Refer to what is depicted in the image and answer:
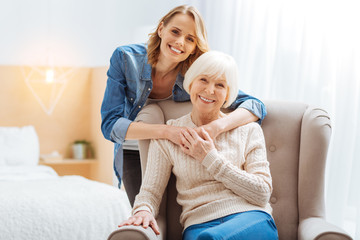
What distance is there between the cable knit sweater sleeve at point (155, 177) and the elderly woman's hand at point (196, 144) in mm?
113

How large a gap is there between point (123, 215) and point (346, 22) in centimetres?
177

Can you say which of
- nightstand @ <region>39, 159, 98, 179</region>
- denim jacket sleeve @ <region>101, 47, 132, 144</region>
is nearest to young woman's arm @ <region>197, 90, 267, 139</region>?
denim jacket sleeve @ <region>101, 47, 132, 144</region>

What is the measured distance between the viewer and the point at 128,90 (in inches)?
84.2

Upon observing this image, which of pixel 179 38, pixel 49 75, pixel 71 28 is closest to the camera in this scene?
pixel 179 38

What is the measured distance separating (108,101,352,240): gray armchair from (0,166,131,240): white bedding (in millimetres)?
901

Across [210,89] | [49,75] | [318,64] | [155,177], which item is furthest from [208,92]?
[49,75]

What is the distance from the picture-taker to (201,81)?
1.80m

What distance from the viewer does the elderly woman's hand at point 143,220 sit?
1535mm

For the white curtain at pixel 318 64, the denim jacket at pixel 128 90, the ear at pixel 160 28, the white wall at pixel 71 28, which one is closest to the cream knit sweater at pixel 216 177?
the denim jacket at pixel 128 90

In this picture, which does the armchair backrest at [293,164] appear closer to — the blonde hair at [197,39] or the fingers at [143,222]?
the fingers at [143,222]

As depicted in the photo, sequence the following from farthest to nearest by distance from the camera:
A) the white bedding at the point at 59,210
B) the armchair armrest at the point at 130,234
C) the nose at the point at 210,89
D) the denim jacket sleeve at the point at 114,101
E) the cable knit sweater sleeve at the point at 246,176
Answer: the white bedding at the point at 59,210 < the denim jacket sleeve at the point at 114,101 < the nose at the point at 210,89 < the cable knit sweater sleeve at the point at 246,176 < the armchair armrest at the point at 130,234

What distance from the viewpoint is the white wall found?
4461 millimetres

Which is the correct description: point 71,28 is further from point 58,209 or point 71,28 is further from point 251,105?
point 251,105

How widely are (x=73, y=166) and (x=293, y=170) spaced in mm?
3300
